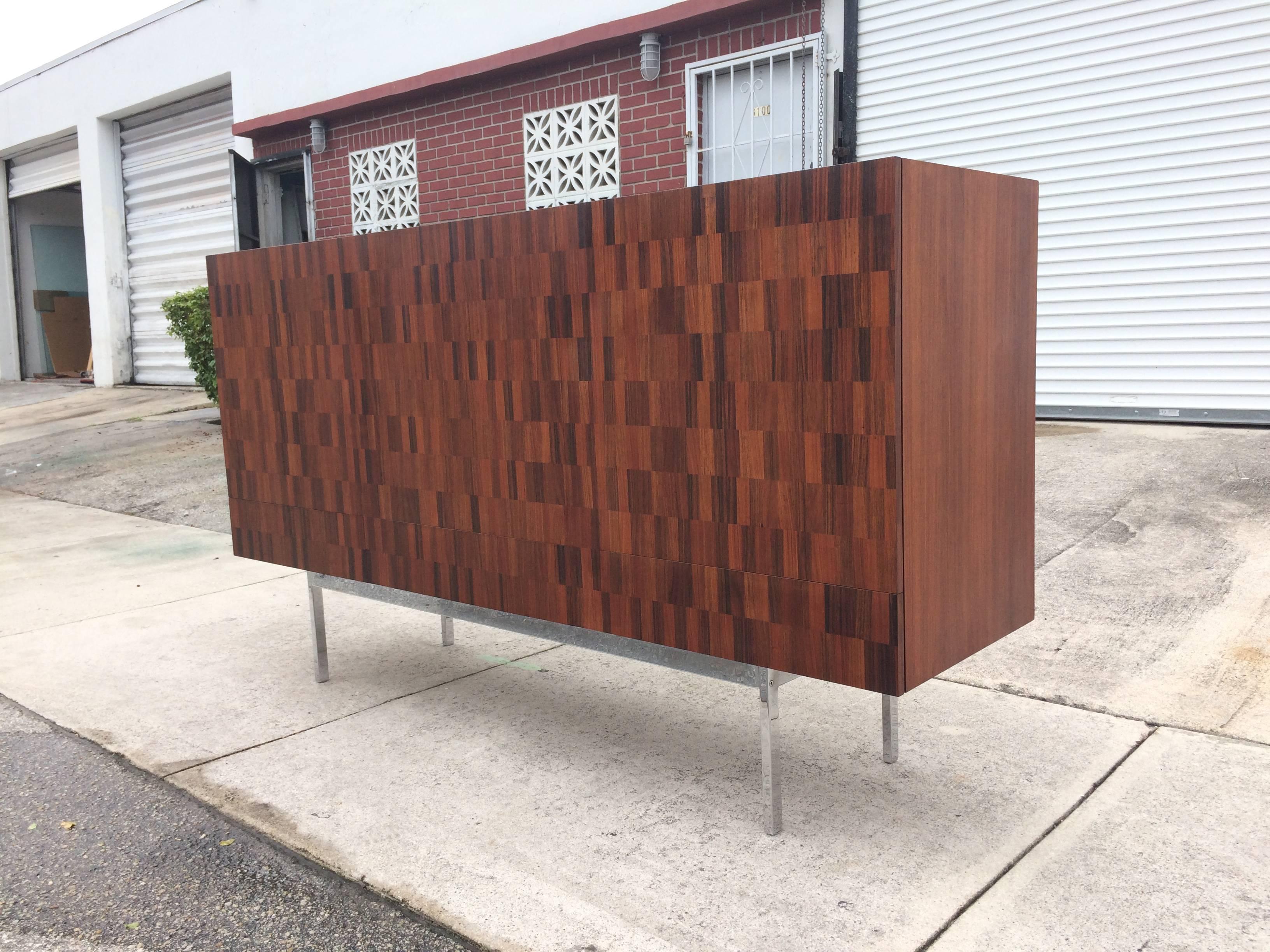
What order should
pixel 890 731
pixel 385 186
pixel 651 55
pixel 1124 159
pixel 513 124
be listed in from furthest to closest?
pixel 385 186
pixel 513 124
pixel 651 55
pixel 1124 159
pixel 890 731

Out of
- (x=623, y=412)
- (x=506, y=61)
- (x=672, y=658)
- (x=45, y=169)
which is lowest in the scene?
(x=672, y=658)

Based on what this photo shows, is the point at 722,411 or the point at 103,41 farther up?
the point at 103,41

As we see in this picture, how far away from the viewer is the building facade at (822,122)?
4.85 metres

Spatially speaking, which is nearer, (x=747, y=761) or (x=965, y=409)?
(x=965, y=409)

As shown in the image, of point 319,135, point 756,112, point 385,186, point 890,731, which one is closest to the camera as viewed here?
point 890,731

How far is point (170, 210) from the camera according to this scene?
1072 cm

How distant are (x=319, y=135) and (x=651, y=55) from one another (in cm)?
360

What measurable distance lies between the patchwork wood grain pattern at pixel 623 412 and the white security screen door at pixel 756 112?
4.15 m

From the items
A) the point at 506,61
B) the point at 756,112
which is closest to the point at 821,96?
the point at 756,112

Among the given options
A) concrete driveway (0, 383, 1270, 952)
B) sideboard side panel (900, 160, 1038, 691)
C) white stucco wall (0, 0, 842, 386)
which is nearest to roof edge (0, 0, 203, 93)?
white stucco wall (0, 0, 842, 386)

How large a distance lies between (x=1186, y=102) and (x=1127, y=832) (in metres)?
4.34

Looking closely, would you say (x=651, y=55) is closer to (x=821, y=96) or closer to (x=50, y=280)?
(x=821, y=96)

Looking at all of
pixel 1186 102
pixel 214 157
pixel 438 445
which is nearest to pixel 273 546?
pixel 438 445

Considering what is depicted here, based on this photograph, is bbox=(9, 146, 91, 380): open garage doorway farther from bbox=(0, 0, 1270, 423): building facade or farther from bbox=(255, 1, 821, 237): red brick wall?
bbox=(255, 1, 821, 237): red brick wall
